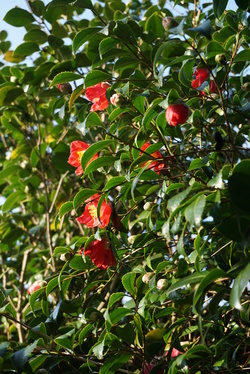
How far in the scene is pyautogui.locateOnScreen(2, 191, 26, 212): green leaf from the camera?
2.29 meters

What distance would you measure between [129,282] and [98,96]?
0.50m

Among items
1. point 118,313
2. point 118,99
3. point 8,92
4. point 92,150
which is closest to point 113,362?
point 118,313

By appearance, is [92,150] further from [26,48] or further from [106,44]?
[26,48]

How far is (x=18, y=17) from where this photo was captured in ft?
6.32

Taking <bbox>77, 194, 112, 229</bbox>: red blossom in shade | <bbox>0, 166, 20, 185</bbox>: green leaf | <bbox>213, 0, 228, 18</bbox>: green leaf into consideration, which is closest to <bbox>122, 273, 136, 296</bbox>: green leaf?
<bbox>77, 194, 112, 229</bbox>: red blossom in shade

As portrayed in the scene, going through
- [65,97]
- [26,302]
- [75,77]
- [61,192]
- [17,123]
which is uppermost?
[75,77]

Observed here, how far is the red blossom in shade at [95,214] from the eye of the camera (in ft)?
4.26

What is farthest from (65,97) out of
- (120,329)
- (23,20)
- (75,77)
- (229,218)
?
(229,218)

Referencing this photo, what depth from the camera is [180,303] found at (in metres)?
1.46

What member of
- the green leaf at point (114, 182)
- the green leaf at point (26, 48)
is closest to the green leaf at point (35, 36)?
the green leaf at point (26, 48)

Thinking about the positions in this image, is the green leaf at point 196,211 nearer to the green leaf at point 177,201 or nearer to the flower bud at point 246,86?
the green leaf at point 177,201

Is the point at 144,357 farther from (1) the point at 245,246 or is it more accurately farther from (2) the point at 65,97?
(2) the point at 65,97

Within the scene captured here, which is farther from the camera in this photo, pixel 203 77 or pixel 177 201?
pixel 203 77

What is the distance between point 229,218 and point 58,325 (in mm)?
651
